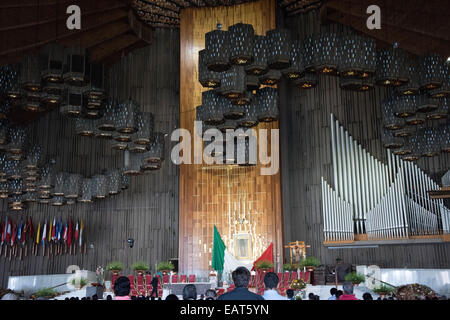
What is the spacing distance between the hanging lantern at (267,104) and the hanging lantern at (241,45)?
2964 millimetres

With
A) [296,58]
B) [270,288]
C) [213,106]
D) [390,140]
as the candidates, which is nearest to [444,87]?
[390,140]

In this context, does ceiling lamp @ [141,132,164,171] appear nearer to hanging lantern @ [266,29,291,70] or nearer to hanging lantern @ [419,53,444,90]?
hanging lantern @ [266,29,291,70]

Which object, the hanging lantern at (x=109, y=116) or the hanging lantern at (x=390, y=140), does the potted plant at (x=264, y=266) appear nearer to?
the hanging lantern at (x=390, y=140)

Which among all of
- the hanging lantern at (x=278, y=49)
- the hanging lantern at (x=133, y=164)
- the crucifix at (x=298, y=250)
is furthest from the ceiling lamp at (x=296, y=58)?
the crucifix at (x=298, y=250)

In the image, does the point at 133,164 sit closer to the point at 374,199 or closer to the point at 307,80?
the point at 307,80

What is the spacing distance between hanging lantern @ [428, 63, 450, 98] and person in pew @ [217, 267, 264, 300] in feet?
31.8

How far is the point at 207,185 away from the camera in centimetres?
1995

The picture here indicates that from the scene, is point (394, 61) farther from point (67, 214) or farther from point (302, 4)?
point (67, 214)

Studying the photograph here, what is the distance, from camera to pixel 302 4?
20672 millimetres

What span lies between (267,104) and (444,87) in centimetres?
473

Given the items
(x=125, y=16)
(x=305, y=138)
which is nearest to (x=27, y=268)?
(x=125, y=16)

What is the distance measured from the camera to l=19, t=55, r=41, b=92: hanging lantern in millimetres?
12250

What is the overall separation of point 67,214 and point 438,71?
16761 mm

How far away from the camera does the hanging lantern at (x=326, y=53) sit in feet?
37.8
